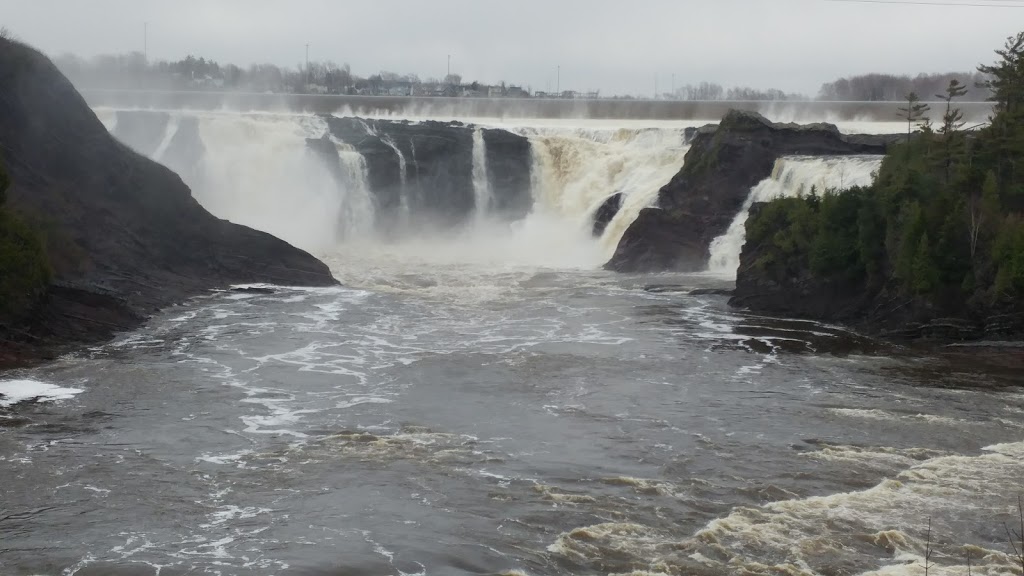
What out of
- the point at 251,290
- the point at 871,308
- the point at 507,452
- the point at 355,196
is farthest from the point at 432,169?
the point at 507,452

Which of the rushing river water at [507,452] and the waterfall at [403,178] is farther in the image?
the waterfall at [403,178]

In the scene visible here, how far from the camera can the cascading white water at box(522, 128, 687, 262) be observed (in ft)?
204

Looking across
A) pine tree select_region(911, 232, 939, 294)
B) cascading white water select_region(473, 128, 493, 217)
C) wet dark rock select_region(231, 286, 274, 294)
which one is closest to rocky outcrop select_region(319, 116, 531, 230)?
cascading white water select_region(473, 128, 493, 217)

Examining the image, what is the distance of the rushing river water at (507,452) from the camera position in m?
18.3

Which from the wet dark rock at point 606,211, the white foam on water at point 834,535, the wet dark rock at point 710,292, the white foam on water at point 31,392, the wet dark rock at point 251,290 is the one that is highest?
the wet dark rock at point 606,211

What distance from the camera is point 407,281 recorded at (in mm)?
52406

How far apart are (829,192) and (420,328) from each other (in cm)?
1651

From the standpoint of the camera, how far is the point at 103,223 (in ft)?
143

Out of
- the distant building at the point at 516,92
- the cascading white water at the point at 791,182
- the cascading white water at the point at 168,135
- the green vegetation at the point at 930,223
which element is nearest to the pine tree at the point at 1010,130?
the green vegetation at the point at 930,223

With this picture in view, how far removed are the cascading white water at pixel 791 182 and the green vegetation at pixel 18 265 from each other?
1177 inches

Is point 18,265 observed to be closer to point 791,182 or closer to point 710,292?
point 710,292

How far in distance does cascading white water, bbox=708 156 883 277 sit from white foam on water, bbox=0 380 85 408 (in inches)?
1249

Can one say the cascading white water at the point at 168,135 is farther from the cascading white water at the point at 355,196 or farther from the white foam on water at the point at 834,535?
the white foam on water at the point at 834,535

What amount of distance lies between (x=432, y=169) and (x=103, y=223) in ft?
97.2
